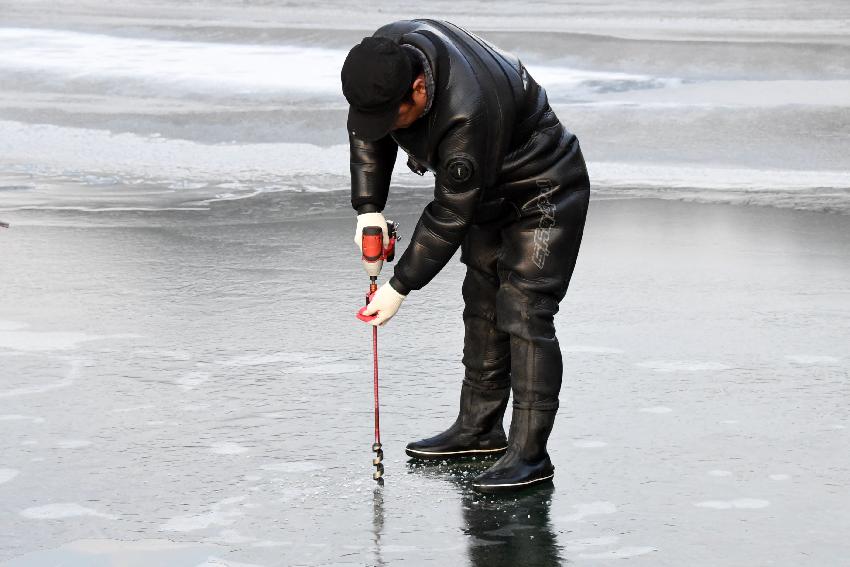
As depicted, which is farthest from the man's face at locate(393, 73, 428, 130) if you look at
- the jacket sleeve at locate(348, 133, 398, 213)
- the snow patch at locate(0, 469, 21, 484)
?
the snow patch at locate(0, 469, 21, 484)

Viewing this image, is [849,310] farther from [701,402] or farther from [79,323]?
[79,323]

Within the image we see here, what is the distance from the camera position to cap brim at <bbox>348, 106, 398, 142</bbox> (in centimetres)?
444

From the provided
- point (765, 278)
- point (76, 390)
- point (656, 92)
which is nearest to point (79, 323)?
point (76, 390)

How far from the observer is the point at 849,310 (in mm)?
7406

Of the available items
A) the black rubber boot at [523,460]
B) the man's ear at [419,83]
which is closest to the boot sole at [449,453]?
the black rubber boot at [523,460]

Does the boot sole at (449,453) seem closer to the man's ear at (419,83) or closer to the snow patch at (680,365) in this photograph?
the snow patch at (680,365)

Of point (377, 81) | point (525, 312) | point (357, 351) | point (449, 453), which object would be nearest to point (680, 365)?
point (357, 351)

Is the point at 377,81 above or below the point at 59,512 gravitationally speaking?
above

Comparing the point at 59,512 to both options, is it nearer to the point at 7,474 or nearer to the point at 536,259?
the point at 7,474

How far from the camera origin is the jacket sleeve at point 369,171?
4.97m

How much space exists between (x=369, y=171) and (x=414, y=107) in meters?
0.50

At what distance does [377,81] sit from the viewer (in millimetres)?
4324

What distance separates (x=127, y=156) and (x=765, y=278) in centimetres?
653

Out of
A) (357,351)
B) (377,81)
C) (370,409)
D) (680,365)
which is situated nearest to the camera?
(377,81)
